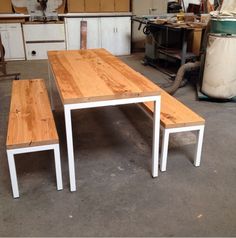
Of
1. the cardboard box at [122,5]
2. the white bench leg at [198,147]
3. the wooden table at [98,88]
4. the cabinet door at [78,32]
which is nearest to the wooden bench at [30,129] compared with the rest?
the wooden table at [98,88]

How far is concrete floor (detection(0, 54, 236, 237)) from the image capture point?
163 cm

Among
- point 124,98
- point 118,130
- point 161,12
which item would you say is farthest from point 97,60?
point 161,12

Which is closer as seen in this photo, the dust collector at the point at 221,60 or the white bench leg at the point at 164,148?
the white bench leg at the point at 164,148

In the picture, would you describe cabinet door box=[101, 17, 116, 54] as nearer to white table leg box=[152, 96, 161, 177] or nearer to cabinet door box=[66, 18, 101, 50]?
cabinet door box=[66, 18, 101, 50]

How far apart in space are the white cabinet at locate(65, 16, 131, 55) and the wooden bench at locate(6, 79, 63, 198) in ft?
12.3

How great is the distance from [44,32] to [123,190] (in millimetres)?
4819

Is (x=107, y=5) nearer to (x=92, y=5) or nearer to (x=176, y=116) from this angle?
(x=92, y=5)

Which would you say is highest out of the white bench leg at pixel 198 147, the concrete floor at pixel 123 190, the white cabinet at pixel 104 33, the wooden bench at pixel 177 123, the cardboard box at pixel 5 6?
the cardboard box at pixel 5 6

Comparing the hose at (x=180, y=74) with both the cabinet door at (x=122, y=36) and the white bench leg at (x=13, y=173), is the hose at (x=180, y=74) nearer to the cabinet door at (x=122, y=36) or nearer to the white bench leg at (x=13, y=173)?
the white bench leg at (x=13, y=173)

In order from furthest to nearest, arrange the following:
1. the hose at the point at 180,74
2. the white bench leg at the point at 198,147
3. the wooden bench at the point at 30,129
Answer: the hose at the point at 180,74
the white bench leg at the point at 198,147
the wooden bench at the point at 30,129

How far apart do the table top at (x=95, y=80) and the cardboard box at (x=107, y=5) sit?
3.73 meters

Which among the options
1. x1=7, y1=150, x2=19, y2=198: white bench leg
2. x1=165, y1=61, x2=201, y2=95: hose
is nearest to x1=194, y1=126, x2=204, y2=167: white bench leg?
x1=7, y1=150, x2=19, y2=198: white bench leg

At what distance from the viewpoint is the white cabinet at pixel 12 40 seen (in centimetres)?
565

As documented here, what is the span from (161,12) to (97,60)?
441 centimetres
